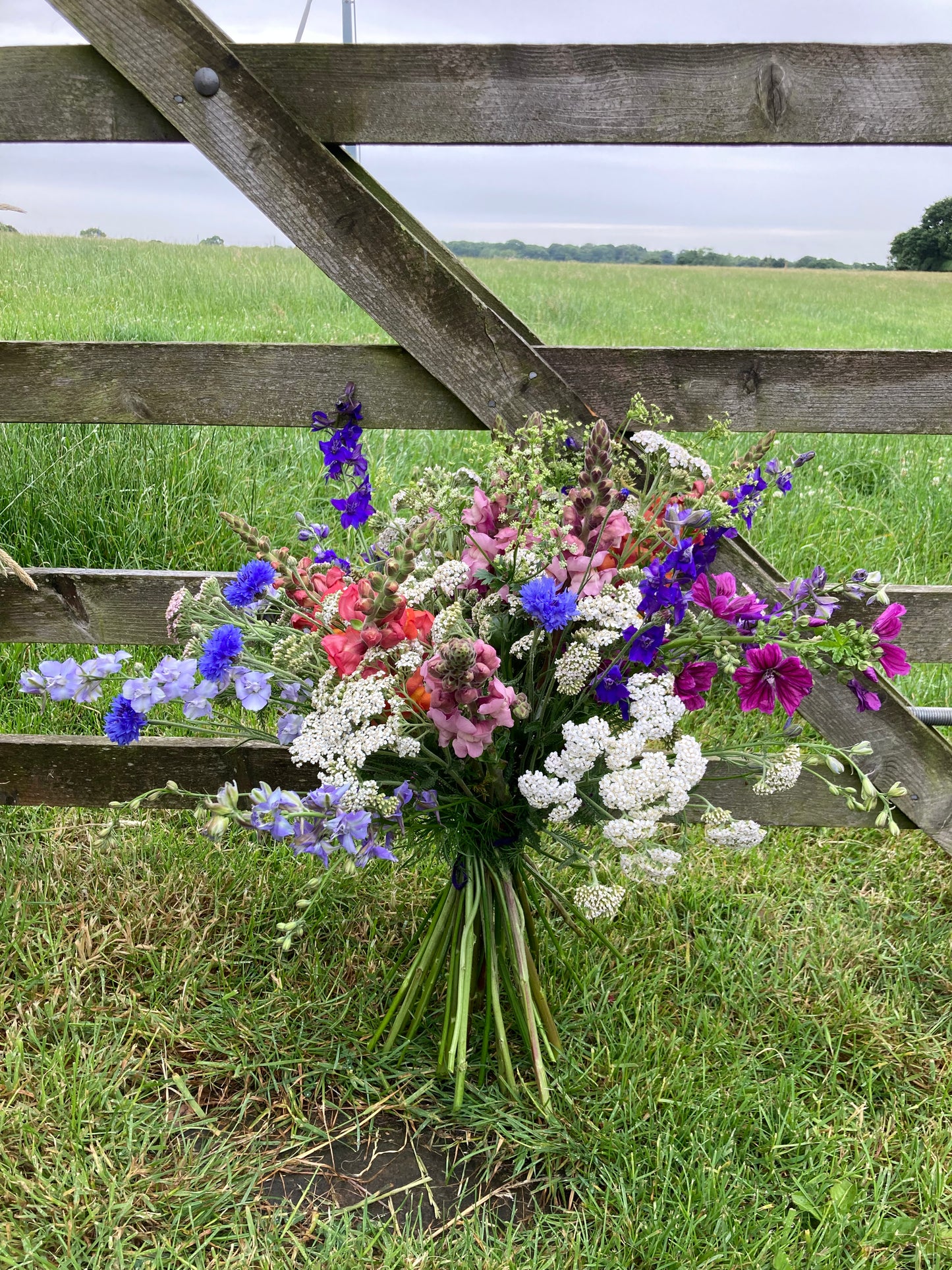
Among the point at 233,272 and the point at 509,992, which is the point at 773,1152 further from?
the point at 233,272

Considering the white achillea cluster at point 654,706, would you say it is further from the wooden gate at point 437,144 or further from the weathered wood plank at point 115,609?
the weathered wood plank at point 115,609

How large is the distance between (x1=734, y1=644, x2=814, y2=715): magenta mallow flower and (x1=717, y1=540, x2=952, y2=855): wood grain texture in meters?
0.48

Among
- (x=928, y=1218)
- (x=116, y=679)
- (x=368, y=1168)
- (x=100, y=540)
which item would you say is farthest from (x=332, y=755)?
(x=100, y=540)

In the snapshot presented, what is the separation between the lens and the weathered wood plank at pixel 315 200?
1506 millimetres

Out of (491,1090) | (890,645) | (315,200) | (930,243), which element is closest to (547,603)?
(890,645)

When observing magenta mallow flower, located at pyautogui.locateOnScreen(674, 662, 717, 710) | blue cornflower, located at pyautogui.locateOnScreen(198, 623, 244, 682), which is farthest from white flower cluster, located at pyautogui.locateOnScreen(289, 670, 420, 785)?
magenta mallow flower, located at pyautogui.locateOnScreen(674, 662, 717, 710)

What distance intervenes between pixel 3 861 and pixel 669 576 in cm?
174

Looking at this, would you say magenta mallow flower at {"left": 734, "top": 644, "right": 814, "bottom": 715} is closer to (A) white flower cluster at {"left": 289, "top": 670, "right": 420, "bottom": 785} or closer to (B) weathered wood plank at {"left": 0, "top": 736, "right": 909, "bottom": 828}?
(A) white flower cluster at {"left": 289, "top": 670, "right": 420, "bottom": 785}

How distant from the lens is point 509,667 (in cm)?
136

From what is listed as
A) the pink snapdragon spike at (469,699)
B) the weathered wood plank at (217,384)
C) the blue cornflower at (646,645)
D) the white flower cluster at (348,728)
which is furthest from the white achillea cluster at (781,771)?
the weathered wood plank at (217,384)

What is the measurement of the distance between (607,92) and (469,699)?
3.44ft

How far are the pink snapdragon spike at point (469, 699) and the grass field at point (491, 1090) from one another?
77cm

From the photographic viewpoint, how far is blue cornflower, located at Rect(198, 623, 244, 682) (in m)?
1.20

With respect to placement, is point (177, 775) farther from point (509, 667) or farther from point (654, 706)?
point (654, 706)
